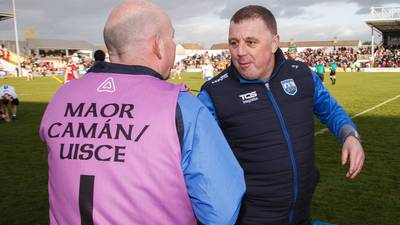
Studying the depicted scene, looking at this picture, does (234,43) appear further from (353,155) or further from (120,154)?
(120,154)

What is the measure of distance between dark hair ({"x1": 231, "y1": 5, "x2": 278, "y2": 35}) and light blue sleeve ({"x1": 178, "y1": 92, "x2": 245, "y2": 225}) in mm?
1265

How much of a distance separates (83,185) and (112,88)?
1.27ft

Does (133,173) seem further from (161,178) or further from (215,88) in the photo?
(215,88)

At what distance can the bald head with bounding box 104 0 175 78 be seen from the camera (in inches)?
64.6

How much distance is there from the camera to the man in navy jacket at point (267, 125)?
8.38 feet

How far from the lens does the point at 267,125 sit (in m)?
2.58

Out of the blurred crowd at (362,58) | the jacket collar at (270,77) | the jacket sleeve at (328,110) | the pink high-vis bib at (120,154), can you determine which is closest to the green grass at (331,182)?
the jacket collar at (270,77)

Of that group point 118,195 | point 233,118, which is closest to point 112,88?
point 118,195

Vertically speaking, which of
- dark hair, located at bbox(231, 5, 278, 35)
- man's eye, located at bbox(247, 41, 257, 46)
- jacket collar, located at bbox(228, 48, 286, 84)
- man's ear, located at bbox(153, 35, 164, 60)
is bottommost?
jacket collar, located at bbox(228, 48, 286, 84)

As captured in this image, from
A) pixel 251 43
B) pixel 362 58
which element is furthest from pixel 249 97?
pixel 362 58

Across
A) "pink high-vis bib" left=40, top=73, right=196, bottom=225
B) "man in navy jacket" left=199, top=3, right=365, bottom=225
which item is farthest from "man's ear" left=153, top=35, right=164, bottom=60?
"man in navy jacket" left=199, top=3, right=365, bottom=225

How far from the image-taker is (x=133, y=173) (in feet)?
4.84

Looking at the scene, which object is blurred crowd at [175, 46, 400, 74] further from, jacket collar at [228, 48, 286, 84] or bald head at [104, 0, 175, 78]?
bald head at [104, 0, 175, 78]

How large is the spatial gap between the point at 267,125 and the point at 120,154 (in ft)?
4.30
